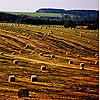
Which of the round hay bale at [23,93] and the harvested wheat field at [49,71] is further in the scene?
the harvested wheat field at [49,71]

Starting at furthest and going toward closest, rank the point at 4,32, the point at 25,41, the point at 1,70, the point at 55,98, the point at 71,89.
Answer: the point at 4,32
the point at 25,41
the point at 1,70
the point at 71,89
the point at 55,98

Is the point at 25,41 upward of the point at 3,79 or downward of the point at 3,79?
upward

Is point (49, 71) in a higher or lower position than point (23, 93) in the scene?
higher

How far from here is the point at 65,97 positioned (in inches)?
529

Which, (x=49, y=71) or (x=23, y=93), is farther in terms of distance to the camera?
(x=49, y=71)

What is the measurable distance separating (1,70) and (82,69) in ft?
28.9

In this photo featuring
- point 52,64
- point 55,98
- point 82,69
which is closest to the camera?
point 55,98

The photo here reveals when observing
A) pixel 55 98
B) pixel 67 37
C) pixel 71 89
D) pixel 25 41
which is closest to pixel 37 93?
pixel 55 98

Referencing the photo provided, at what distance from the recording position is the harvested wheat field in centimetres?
1394

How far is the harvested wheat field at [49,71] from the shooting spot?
1394cm

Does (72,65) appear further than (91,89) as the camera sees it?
Yes

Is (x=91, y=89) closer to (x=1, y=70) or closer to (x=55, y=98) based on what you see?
(x=55, y=98)

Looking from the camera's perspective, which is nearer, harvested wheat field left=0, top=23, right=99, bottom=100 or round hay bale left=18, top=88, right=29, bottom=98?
round hay bale left=18, top=88, right=29, bottom=98

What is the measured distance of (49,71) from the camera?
1911cm
